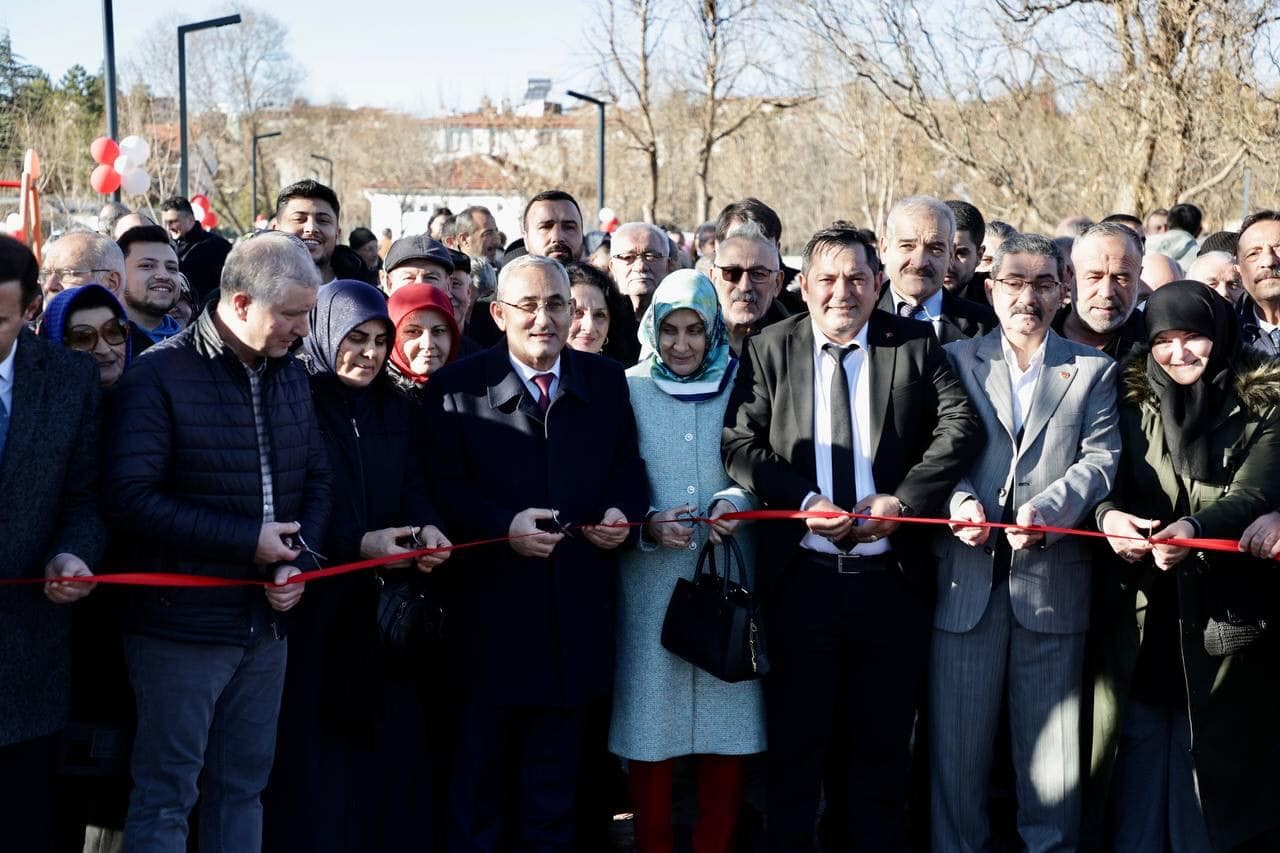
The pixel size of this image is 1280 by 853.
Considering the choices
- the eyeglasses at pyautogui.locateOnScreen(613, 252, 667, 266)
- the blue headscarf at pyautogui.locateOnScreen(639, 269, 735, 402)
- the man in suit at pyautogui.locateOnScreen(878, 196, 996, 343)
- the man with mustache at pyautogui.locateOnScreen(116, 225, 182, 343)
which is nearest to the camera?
the blue headscarf at pyautogui.locateOnScreen(639, 269, 735, 402)

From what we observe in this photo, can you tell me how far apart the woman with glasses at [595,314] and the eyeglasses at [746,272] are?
1.98 feet

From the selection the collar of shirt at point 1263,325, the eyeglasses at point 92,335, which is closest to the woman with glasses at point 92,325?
the eyeglasses at point 92,335

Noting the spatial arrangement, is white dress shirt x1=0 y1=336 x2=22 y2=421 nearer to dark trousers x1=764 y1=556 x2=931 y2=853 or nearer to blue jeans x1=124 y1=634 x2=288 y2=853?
blue jeans x1=124 y1=634 x2=288 y2=853

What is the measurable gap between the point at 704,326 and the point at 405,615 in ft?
5.17

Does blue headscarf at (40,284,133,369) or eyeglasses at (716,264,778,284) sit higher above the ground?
eyeglasses at (716,264,778,284)

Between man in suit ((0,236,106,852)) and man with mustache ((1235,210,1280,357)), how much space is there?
15.5 ft

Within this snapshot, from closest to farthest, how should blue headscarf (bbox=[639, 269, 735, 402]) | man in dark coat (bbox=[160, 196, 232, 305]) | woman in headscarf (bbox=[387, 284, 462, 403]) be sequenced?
blue headscarf (bbox=[639, 269, 735, 402]) < woman in headscarf (bbox=[387, 284, 462, 403]) < man in dark coat (bbox=[160, 196, 232, 305])

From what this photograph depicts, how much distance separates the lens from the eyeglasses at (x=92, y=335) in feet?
13.8

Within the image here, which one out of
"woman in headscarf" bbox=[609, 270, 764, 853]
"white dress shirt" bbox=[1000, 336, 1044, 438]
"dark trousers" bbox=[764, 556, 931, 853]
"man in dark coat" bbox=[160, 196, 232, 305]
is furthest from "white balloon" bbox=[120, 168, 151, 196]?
"white dress shirt" bbox=[1000, 336, 1044, 438]

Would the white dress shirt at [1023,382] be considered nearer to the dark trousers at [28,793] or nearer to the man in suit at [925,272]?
the man in suit at [925,272]

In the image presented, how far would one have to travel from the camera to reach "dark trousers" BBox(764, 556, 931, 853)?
443cm

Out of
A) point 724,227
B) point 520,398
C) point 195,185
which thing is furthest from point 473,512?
point 195,185

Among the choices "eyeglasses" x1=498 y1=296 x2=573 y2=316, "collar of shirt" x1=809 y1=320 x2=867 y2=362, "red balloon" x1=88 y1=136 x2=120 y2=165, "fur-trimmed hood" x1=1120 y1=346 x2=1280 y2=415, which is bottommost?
"fur-trimmed hood" x1=1120 y1=346 x2=1280 y2=415

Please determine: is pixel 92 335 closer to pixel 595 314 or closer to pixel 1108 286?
pixel 595 314
